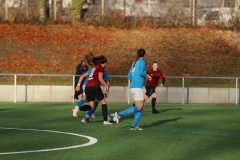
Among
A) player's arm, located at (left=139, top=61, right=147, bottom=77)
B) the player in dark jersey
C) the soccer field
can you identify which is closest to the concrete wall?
the soccer field

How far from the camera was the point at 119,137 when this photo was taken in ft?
51.7

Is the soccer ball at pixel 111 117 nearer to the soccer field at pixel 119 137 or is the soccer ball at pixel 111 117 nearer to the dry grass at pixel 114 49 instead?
the soccer field at pixel 119 137

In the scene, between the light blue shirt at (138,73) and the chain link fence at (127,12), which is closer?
the light blue shirt at (138,73)

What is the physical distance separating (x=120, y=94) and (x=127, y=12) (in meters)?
14.1

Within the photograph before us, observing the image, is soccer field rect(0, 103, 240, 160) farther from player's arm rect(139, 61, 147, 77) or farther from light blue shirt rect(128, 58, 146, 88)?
player's arm rect(139, 61, 147, 77)

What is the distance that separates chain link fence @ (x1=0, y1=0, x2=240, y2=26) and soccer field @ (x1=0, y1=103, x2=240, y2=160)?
787 inches

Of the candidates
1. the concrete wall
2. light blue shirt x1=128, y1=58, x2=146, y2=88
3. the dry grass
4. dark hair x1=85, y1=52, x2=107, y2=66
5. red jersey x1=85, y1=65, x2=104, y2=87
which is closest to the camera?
light blue shirt x1=128, y1=58, x2=146, y2=88

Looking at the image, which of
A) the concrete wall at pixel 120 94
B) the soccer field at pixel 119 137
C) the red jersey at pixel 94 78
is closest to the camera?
the soccer field at pixel 119 137

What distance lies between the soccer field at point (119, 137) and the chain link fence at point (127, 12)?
787 inches

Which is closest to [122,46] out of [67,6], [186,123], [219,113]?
[67,6]

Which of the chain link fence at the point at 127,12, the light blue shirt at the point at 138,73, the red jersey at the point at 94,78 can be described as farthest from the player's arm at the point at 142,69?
the chain link fence at the point at 127,12

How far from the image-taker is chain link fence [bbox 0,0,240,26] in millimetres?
42938

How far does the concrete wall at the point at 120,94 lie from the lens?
3047 centimetres

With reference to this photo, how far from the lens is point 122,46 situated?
38.8m
